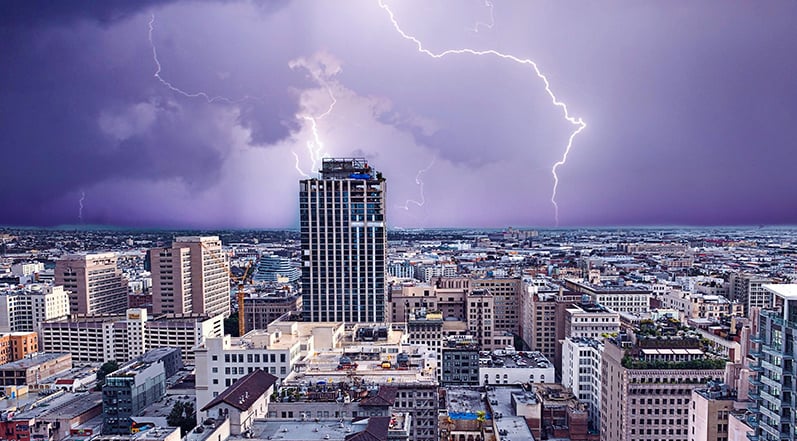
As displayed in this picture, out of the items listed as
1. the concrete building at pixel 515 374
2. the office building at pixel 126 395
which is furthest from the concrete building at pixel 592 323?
the office building at pixel 126 395

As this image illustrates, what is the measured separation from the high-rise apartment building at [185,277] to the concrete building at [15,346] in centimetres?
905

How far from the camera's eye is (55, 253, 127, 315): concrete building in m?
47.5

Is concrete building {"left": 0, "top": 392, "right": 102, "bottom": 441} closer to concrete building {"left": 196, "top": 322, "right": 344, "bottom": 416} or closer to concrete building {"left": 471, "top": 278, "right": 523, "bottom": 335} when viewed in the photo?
concrete building {"left": 196, "top": 322, "right": 344, "bottom": 416}

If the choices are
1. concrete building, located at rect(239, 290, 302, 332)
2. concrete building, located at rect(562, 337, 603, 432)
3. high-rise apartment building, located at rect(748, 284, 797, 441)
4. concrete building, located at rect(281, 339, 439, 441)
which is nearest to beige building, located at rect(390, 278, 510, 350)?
concrete building, located at rect(239, 290, 302, 332)

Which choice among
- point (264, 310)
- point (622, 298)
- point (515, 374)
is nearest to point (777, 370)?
point (515, 374)

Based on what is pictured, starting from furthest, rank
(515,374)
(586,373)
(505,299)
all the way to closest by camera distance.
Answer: (505,299), (515,374), (586,373)

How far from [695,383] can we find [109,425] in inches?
989

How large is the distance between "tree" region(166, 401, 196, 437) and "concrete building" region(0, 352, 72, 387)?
11746 mm

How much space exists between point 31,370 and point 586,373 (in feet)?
99.7

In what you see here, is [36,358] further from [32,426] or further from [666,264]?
[666,264]

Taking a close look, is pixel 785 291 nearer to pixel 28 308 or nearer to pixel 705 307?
pixel 705 307

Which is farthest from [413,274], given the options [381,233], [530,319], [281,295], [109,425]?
[109,425]

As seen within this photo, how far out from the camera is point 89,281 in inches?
1892

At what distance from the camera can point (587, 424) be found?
27.2 meters
